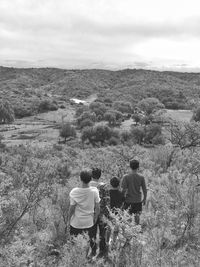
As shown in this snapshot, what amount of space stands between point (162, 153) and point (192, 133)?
1180cm

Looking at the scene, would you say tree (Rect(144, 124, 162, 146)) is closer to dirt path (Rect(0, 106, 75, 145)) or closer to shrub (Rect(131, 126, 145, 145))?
shrub (Rect(131, 126, 145, 145))

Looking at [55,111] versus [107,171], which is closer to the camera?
[107,171]

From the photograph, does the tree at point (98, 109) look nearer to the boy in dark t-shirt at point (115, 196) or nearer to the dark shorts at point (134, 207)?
the dark shorts at point (134, 207)

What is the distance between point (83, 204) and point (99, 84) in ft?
465

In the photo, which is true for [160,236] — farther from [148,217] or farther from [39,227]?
[39,227]

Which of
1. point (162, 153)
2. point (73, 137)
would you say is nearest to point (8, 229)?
point (162, 153)

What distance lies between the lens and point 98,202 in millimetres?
4793

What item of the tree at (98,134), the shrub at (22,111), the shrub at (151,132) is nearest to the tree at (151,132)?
the shrub at (151,132)

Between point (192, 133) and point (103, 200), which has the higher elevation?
point (103, 200)

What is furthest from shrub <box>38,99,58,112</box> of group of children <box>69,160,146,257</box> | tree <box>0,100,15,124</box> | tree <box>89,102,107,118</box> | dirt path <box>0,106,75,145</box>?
group of children <box>69,160,146,257</box>

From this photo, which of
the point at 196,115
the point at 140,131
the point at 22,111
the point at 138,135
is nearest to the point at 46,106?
the point at 22,111

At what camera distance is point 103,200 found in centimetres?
540

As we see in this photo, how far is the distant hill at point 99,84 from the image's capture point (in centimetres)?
11188

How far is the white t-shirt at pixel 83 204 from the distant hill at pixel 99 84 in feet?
299
